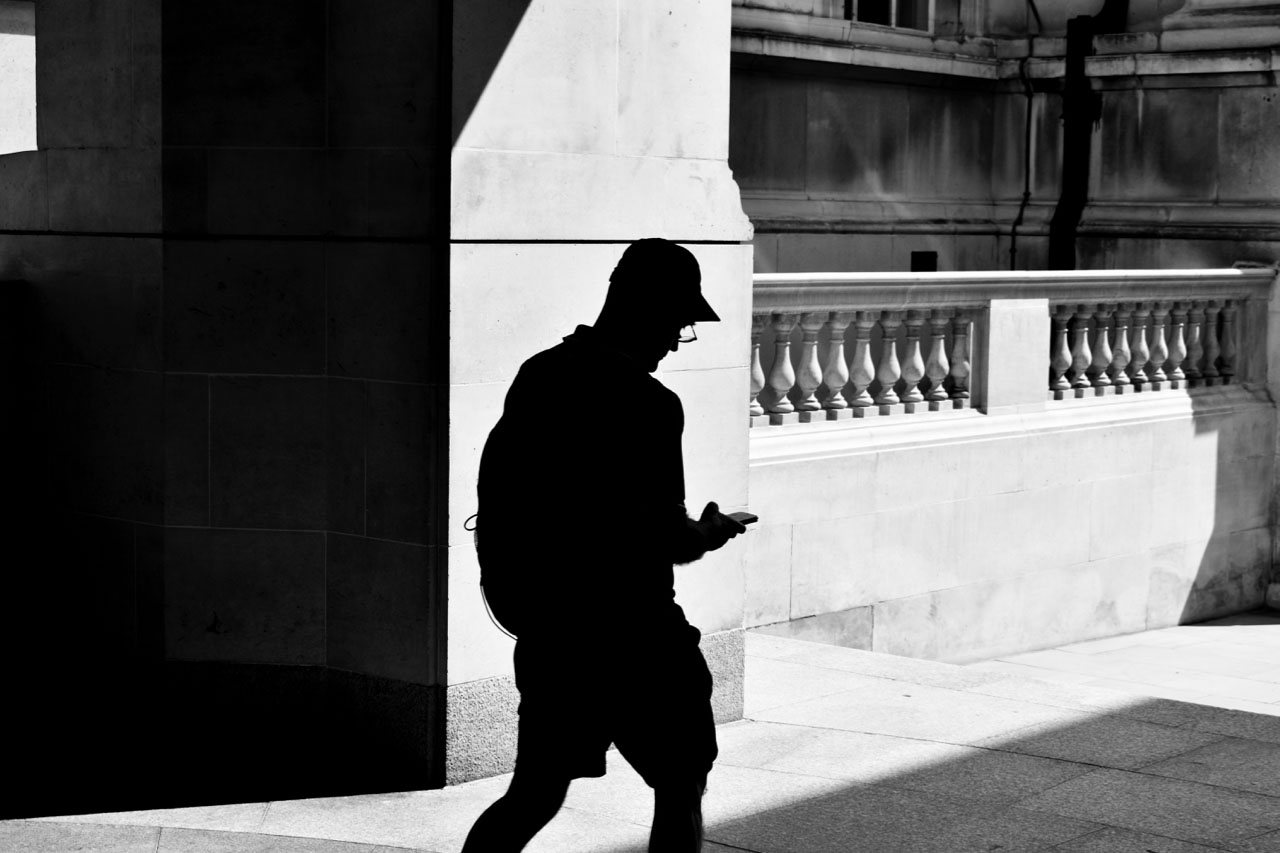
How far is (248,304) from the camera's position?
704cm

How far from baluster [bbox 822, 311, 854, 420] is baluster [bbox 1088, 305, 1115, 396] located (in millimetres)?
2743

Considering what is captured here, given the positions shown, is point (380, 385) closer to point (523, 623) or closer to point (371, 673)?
point (371, 673)

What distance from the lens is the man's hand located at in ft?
15.1

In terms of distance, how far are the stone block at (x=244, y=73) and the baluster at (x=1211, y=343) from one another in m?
8.92

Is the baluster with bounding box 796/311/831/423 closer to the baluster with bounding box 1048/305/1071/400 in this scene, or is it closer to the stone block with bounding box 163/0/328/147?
the baluster with bounding box 1048/305/1071/400

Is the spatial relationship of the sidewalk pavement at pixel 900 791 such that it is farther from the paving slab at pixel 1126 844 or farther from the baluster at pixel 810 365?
the baluster at pixel 810 365

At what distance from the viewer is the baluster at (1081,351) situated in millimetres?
12797

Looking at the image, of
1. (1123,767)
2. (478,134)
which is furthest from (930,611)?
(478,134)

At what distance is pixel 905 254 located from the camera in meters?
16.4

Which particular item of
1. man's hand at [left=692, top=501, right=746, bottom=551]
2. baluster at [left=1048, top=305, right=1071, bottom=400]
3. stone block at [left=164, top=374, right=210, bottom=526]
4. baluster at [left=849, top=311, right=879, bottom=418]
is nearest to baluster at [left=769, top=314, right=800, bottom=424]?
baluster at [left=849, top=311, right=879, bottom=418]

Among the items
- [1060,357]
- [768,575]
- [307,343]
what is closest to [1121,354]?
[1060,357]

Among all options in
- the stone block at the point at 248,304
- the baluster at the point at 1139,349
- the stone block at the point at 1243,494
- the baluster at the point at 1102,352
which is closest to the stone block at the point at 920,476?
the baluster at the point at 1102,352

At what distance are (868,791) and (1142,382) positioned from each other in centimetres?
715

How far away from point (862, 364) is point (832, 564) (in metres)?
1.14
